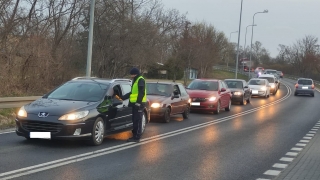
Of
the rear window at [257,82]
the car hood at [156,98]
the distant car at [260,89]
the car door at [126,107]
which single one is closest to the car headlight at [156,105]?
the car hood at [156,98]

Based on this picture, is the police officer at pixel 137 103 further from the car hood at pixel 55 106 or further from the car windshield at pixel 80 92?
the car hood at pixel 55 106

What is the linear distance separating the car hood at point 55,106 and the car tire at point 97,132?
0.42m

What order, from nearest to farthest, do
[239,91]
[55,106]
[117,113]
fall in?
[55,106], [117,113], [239,91]

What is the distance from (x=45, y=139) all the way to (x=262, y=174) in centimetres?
496

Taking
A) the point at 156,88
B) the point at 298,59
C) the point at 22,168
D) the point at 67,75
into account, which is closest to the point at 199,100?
the point at 156,88

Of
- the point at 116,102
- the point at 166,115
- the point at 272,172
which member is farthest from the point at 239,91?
the point at 272,172

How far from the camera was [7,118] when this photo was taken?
49.7 ft

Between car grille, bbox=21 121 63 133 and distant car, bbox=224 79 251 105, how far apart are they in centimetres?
2016

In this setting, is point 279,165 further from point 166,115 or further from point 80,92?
point 166,115

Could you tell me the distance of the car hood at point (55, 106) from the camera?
33.4ft

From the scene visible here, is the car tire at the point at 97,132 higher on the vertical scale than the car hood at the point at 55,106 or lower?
lower

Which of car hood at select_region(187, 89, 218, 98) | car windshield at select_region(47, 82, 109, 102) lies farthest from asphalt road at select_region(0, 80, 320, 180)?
car hood at select_region(187, 89, 218, 98)

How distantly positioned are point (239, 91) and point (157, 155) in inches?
782

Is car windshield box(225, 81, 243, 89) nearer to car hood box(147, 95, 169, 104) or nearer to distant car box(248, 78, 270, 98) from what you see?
distant car box(248, 78, 270, 98)
